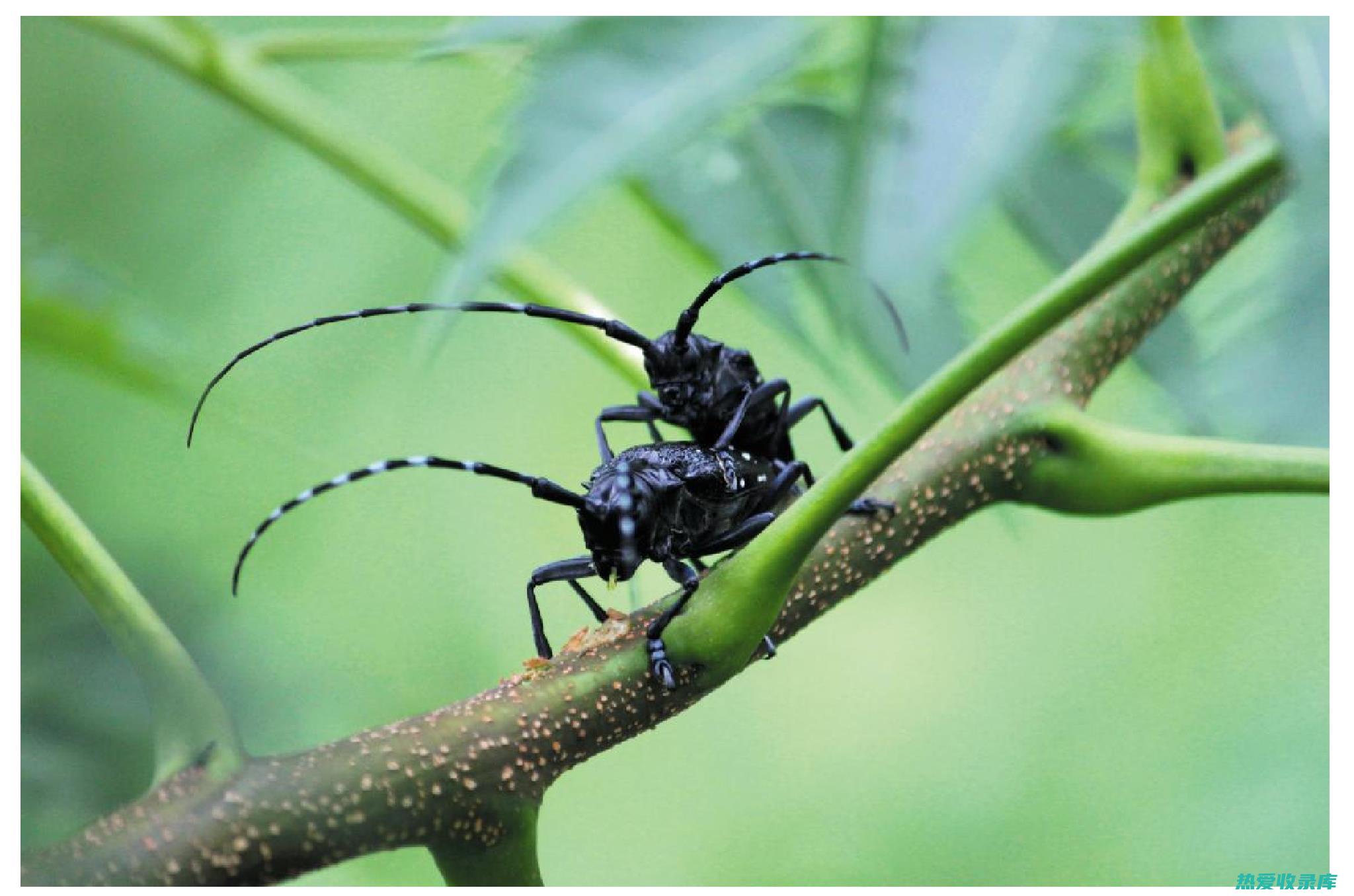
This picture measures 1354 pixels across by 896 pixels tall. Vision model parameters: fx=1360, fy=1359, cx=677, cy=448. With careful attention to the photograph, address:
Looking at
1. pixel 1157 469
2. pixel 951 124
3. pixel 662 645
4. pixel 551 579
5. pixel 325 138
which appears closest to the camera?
pixel 951 124

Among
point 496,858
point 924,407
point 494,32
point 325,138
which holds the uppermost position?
point 325,138

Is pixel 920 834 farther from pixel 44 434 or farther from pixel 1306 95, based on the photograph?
pixel 1306 95

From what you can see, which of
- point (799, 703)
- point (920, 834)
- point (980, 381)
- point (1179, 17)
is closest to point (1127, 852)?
point (920, 834)

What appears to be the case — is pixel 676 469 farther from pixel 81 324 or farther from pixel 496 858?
pixel 81 324

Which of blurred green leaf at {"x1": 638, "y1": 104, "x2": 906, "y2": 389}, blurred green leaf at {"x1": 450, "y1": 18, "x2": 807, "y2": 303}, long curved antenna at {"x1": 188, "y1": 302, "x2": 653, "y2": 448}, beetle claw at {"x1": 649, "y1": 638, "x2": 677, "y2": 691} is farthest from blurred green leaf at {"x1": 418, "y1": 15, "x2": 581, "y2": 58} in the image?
beetle claw at {"x1": 649, "y1": 638, "x2": 677, "y2": 691}

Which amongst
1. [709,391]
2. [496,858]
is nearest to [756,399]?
[709,391]

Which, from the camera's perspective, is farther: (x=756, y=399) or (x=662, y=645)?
(x=756, y=399)
